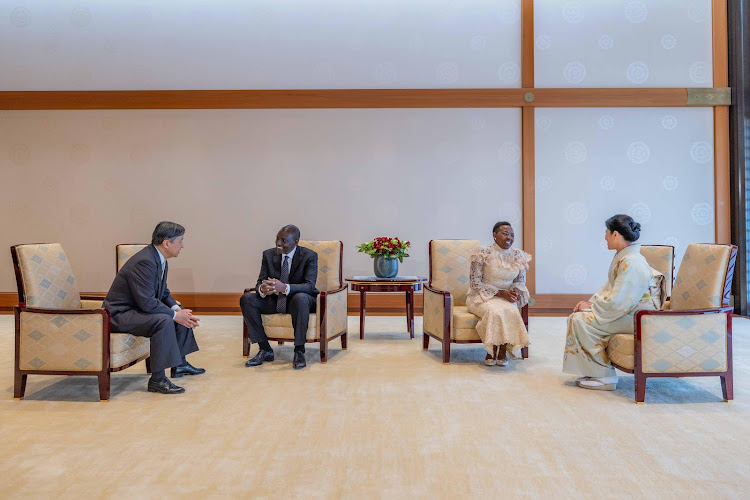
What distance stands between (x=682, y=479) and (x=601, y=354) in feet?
5.19

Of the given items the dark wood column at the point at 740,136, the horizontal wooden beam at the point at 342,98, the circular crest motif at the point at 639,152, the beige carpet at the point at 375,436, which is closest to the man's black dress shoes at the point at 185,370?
the beige carpet at the point at 375,436

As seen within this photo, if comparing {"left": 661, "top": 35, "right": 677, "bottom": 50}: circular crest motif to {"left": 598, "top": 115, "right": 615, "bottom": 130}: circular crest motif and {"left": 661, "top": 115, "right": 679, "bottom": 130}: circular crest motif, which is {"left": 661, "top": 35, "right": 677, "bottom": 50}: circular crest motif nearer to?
{"left": 661, "top": 115, "right": 679, "bottom": 130}: circular crest motif

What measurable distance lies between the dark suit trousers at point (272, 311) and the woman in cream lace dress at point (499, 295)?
1.39 metres

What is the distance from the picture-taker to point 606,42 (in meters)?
7.71

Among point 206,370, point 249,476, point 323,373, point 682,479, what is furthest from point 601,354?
point 206,370

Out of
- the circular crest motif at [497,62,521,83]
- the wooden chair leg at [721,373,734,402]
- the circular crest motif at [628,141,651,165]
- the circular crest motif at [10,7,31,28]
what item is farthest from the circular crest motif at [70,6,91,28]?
the wooden chair leg at [721,373,734,402]

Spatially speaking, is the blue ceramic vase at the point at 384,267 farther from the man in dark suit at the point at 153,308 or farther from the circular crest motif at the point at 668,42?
the circular crest motif at the point at 668,42

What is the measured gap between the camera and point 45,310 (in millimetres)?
3873

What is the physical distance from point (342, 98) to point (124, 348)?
4.69 m

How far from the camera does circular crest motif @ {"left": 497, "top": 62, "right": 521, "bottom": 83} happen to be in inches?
305

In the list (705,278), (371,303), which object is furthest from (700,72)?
(371,303)

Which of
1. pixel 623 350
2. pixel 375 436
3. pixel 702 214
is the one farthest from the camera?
pixel 702 214

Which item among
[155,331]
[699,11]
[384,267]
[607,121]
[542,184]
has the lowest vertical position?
[155,331]

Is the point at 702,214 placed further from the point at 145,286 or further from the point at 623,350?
the point at 145,286
